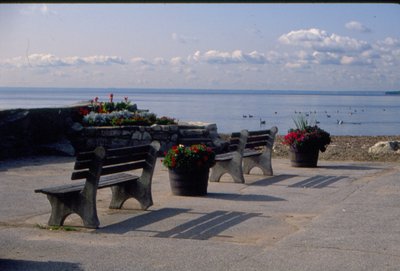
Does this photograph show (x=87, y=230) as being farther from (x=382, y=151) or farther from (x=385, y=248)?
(x=382, y=151)

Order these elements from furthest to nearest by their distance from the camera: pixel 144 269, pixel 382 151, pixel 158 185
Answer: pixel 382 151 → pixel 158 185 → pixel 144 269

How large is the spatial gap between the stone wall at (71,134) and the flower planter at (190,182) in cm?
614

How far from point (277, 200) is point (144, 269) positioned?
4.59m

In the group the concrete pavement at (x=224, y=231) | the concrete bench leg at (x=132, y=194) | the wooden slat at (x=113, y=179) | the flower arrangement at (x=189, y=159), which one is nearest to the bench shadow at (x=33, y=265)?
the concrete pavement at (x=224, y=231)

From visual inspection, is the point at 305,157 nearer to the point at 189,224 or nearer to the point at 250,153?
the point at 250,153

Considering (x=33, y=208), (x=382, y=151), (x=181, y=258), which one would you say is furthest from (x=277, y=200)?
(x=382, y=151)

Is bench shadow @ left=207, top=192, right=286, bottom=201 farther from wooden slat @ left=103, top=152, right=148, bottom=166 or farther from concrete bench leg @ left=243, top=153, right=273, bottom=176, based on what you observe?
concrete bench leg @ left=243, top=153, right=273, bottom=176

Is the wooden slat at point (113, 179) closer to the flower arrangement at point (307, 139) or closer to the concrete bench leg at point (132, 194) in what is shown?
the concrete bench leg at point (132, 194)

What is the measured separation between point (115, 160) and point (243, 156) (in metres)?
4.62

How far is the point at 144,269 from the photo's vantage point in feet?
21.7

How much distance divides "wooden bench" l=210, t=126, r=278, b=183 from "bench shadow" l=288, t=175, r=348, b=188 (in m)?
0.93

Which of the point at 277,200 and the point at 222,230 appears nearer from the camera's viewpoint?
the point at 222,230

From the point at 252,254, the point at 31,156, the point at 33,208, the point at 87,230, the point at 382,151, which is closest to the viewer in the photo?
the point at 252,254

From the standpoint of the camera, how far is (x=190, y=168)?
439 inches
